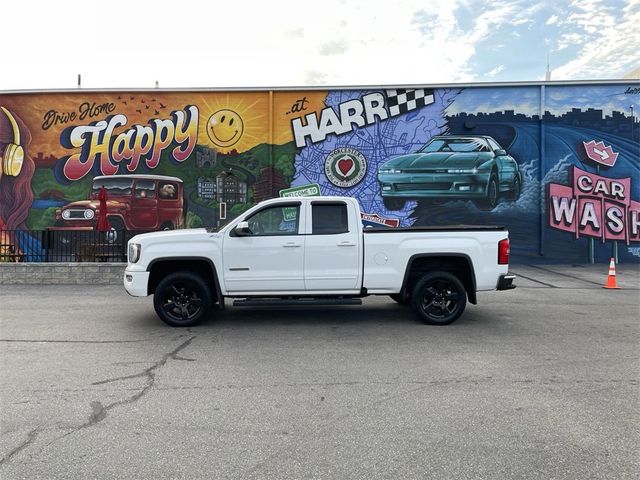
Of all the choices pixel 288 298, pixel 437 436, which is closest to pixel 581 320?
pixel 288 298

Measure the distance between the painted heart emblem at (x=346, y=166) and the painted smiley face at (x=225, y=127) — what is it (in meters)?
3.88

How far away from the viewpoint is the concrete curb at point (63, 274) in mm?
12367

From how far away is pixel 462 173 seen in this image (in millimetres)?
17453

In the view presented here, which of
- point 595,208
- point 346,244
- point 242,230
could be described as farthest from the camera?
point 595,208

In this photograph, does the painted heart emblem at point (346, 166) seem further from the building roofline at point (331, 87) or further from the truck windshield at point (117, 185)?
the truck windshield at point (117, 185)

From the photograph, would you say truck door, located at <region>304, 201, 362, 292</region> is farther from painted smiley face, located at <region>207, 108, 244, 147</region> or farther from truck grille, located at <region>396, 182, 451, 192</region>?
painted smiley face, located at <region>207, 108, 244, 147</region>

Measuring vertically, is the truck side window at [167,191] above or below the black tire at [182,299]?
above

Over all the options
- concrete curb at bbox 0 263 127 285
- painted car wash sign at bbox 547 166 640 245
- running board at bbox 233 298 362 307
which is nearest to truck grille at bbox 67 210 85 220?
concrete curb at bbox 0 263 127 285

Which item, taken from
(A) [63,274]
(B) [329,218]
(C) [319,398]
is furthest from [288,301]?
(A) [63,274]

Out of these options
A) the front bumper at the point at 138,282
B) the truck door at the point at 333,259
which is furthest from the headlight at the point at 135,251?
the truck door at the point at 333,259

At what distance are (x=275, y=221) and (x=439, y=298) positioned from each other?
2844mm

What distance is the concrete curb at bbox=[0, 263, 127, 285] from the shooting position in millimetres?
12367

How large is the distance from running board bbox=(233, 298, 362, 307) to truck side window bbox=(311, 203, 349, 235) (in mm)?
1042

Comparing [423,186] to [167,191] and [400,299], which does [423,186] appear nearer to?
[167,191]
